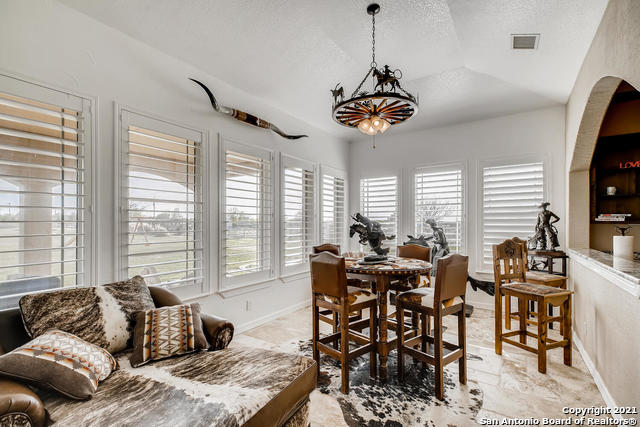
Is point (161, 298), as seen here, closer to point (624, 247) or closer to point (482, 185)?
point (624, 247)

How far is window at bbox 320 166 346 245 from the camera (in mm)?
5078

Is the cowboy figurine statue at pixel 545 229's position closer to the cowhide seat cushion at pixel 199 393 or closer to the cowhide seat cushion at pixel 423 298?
the cowhide seat cushion at pixel 423 298

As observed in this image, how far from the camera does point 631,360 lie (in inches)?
69.8

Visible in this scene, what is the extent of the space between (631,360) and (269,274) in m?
3.34

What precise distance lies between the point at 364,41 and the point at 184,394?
287cm

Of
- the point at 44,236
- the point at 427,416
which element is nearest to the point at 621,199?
the point at 427,416

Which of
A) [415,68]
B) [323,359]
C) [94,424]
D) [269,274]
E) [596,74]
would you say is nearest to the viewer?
[94,424]

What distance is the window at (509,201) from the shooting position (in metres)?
4.19

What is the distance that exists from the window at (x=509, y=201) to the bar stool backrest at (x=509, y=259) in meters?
1.00

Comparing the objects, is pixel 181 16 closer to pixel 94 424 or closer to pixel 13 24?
pixel 13 24

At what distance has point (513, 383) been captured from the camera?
96.7 inches

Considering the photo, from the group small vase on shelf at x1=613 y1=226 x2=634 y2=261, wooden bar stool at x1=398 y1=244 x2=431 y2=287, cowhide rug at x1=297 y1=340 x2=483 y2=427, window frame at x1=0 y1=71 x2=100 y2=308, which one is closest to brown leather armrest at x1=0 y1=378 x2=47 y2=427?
window frame at x1=0 y1=71 x2=100 y2=308

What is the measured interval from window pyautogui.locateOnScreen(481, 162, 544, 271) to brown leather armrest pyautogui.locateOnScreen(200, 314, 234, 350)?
145 inches

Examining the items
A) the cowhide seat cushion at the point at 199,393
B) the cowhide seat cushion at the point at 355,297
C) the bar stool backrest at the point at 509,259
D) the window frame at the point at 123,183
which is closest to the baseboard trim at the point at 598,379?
the bar stool backrest at the point at 509,259
